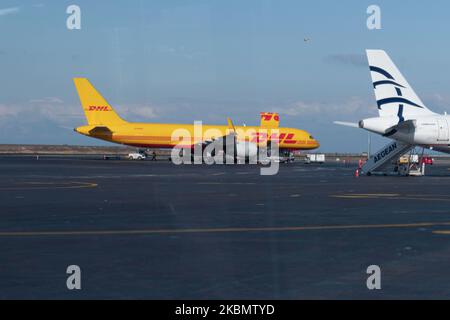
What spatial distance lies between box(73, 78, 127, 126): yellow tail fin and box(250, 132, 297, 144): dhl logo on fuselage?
19.9 m

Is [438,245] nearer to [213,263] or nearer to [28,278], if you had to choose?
[213,263]

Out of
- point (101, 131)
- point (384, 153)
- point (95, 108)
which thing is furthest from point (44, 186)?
point (95, 108)

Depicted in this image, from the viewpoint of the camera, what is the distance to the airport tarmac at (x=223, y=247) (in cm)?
1301

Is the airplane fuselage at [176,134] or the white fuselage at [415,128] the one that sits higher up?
the airplane fuselage at [176,134]

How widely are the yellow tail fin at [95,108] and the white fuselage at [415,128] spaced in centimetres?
5756

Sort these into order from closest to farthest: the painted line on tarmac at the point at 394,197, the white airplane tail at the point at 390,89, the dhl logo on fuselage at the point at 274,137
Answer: the painted line on tarmac at the point at 394,197 < the white airplane tail at the point at 390,89 < the dhl logo on fuselage at the point at 274,137

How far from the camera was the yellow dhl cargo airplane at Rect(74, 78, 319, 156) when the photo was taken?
10938 cm

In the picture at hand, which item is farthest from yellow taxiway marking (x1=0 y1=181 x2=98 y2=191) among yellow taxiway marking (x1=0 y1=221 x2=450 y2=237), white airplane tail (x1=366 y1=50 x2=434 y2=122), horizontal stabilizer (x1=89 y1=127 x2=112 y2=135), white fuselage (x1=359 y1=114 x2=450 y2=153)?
horizontal stabilizer (x1=89 y1=127 x2=112 y2=135)

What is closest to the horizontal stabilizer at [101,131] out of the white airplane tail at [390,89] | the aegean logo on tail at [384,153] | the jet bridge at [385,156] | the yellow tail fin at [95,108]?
the yellow tail fin at [95,108]

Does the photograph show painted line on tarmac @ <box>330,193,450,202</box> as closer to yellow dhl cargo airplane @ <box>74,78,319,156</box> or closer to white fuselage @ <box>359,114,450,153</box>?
white fuselage @ <box>359,114,450,153</box>

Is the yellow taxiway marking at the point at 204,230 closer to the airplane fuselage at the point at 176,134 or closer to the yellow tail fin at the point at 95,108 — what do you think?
the airplane fuselage at the point at 176,134

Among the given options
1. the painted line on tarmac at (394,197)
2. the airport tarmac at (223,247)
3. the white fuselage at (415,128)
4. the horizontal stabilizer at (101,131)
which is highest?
the horizontal stabilizer at (101,131)

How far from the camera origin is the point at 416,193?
1604 inches
